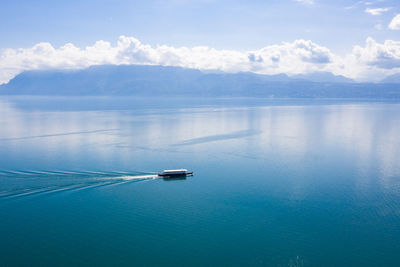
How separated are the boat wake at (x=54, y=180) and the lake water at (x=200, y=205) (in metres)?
0.13

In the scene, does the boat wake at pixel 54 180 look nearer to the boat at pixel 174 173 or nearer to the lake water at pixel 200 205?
the lake water at pixel 200 205

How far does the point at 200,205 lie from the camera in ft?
103

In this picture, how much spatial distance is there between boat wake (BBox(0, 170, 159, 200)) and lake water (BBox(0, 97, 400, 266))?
13 cm

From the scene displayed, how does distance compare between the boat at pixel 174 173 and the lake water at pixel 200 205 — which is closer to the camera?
the lake water at pixel 200 205

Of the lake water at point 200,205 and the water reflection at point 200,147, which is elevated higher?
the water reflection at point 200,147

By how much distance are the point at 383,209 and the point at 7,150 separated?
5806 centimetres

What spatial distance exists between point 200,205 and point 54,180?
62.7ft

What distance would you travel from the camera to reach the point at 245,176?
4078 centimetres

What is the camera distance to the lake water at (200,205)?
23.4 meters

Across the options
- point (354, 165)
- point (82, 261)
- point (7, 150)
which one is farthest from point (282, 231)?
point (7, 150)

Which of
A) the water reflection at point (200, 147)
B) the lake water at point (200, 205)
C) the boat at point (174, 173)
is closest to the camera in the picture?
the lake water at point (200, 205)

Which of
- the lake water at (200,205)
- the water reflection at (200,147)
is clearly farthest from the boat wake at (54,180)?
the water reflection at (200,147)

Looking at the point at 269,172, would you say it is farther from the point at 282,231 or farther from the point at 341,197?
the point at 282,231

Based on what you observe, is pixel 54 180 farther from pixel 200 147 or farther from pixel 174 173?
pixel 200 147
